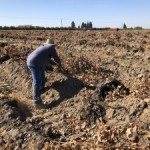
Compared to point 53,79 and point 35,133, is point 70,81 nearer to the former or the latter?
point 53,79

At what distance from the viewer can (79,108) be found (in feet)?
27.0

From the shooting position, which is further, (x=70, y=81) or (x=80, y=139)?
(x=70, y=81)

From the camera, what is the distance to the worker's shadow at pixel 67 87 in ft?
30.6

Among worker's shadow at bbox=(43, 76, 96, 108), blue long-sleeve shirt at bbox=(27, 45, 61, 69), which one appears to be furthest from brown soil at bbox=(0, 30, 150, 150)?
blue long-sleeve shirt at bbox=(27, 45, 61, 69)

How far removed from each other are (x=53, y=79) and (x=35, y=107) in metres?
1.40

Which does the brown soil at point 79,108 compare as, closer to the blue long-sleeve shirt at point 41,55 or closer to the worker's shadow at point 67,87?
the worker's shadow at point 67,87

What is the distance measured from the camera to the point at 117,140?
586 cm

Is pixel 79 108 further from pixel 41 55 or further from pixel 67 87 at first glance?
pixel 41 55

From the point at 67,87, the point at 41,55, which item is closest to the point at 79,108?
the point at 67,87

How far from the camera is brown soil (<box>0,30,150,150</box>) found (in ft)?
19.9

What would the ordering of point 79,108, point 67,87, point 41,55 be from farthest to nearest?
point 67,87, point 41,55, point 79,108

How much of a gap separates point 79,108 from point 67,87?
1577mm

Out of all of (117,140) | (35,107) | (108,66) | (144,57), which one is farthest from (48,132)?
(144,57)

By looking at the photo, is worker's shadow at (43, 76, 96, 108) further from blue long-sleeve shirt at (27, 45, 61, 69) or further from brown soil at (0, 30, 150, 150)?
blue long-sleeve shirt at (27, 45, 61, 69)
